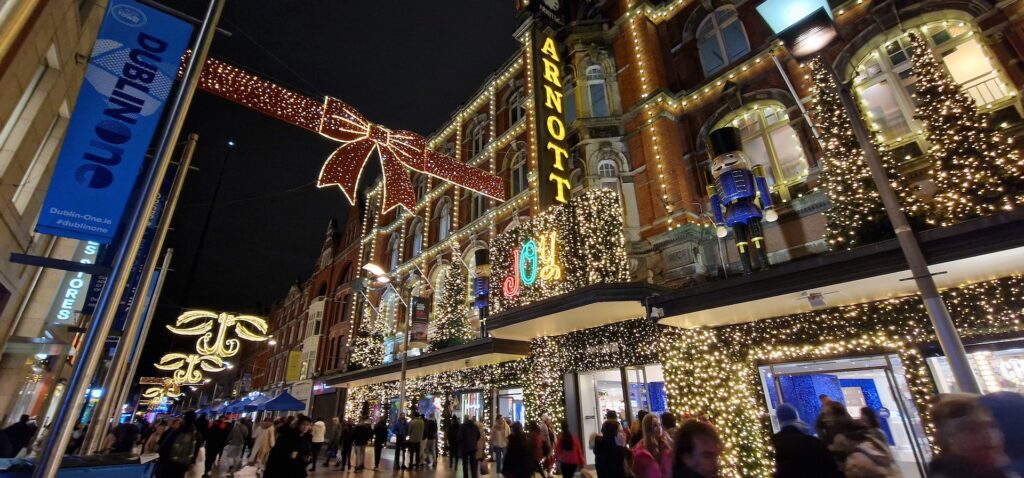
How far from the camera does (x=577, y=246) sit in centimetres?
1273

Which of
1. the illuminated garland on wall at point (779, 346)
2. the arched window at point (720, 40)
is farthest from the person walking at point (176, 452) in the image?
the arched window at point (720, 40)

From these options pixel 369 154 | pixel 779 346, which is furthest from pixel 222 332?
pixel 779 346

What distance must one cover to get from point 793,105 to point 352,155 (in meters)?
11.3

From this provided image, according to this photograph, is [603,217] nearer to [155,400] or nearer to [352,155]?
[352,155]

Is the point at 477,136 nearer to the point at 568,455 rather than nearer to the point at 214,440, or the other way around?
the point at 214,440

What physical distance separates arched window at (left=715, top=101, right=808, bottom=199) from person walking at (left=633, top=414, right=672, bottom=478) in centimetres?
801

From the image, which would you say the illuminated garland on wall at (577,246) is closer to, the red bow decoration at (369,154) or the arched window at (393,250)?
the red bow decoration at (369,154)

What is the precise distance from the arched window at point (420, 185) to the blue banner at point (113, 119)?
2072 centimetres

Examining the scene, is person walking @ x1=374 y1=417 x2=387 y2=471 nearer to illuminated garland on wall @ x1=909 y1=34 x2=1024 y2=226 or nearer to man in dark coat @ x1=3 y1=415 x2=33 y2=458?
man in dark coat @ x1=3 y1=415 x2=33 y2=458

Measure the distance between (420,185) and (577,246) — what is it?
17155mm

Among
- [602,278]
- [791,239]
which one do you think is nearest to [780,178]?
[791,239]

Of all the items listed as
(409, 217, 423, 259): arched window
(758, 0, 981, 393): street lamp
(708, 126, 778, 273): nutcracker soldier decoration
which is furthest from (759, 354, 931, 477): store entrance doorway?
(409, 217, 423, 259): arched window

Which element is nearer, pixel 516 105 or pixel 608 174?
pixel 608 174

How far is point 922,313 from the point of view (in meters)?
7.99
